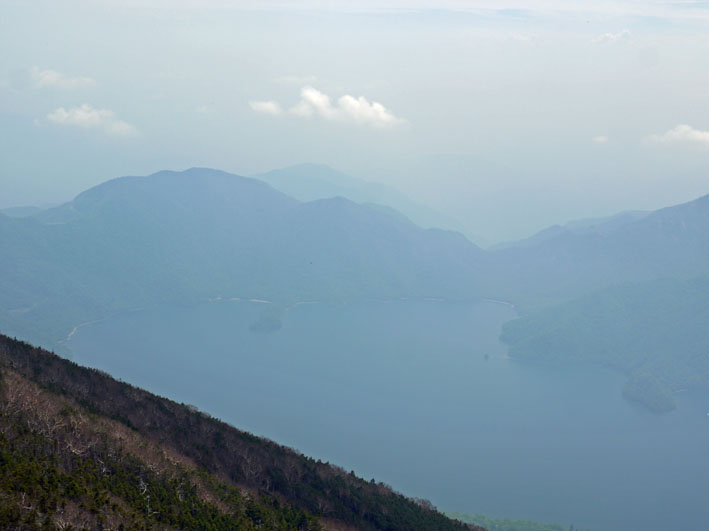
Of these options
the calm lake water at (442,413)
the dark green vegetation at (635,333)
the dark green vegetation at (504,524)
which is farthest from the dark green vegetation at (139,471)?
the dark green vegetation at (635,333)

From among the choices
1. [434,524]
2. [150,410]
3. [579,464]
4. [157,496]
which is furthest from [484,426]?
[157,496]

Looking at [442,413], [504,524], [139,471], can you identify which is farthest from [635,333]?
[139,471]

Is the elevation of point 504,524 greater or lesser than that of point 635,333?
lesser

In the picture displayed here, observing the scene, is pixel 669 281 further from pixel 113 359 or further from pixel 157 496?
pixel 157 496

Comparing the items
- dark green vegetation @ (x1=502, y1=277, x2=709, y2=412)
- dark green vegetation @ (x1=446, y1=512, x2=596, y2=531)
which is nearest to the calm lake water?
dark green vegetation @ (x1=446, y1=512, x2=596, y2=531)

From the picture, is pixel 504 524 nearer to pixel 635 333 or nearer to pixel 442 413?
pixel 442 413

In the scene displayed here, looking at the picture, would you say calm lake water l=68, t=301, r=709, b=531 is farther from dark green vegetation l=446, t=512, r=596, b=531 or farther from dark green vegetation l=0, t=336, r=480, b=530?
dark green vegetation l=0, t=336, r=480, b=530
